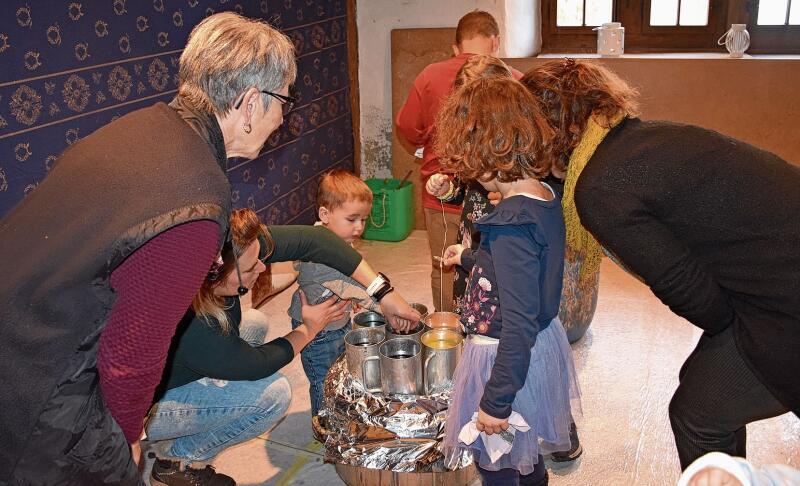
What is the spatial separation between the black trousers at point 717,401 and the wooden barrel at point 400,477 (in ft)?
2.31

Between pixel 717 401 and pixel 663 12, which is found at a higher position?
pixel 663 12

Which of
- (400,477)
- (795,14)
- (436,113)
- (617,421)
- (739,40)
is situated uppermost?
(795,14)

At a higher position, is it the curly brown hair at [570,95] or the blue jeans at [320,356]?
the curly brown hair at [570,95]

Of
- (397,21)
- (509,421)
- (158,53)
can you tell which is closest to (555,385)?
(509,421)

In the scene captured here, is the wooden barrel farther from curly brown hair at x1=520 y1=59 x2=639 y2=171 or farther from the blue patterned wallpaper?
the blue patterned wallpaper

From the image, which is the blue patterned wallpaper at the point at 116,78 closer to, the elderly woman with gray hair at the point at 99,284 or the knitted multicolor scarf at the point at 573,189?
the knitted multicolor scarf at the point at 573,189

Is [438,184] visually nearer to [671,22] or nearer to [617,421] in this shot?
[617,421]

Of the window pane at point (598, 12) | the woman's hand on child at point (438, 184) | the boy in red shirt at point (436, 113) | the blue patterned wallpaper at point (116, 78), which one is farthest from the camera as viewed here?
the window pane at point (598, 12)

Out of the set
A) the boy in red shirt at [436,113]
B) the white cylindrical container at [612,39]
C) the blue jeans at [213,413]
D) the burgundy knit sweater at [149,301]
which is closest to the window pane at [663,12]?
the white cylindrical container at [612,39]

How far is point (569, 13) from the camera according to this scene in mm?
4914

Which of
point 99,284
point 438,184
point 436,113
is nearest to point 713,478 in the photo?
point 99,284

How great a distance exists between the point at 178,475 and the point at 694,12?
399cm

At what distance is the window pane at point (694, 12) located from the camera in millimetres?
4715

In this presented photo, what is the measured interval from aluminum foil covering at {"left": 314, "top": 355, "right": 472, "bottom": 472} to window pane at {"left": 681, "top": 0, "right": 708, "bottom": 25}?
3.40m
